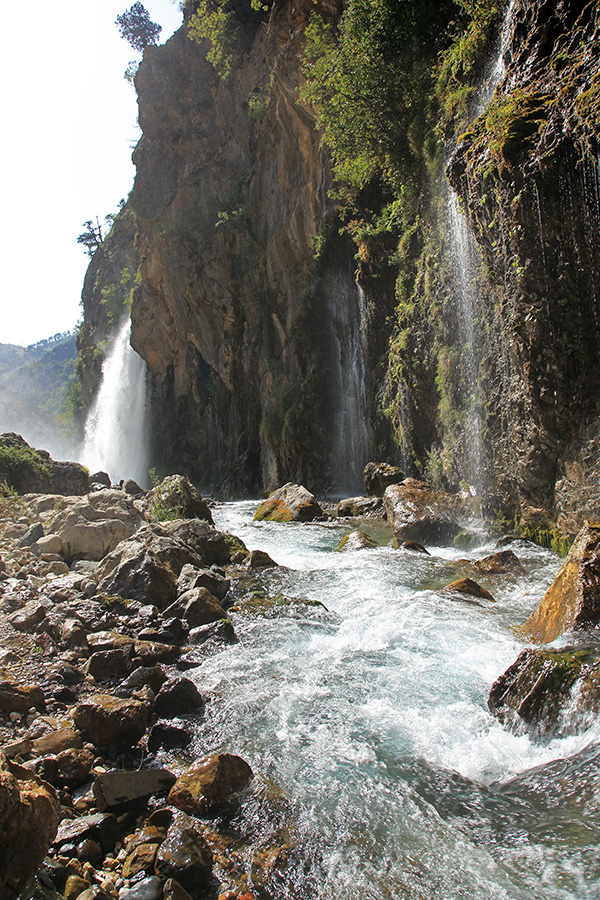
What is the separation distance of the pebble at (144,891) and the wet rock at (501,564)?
6.99 metres

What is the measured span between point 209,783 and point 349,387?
1879cm

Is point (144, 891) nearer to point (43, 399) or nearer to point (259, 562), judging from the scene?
point (259, 562)

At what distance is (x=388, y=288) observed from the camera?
18.1 metres

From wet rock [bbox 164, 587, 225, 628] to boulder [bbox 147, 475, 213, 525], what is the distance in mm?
7635

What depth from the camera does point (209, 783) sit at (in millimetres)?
3490

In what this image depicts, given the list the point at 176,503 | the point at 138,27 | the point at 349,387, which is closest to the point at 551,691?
the point at 176,503

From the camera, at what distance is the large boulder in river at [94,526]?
9.30 metres

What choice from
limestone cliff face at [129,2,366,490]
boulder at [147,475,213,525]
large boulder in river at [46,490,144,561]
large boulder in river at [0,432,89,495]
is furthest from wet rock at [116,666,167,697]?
limestone cliff face at [129,2,366,490]

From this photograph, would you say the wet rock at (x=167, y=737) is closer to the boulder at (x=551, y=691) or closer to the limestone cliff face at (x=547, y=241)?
the boulder at (x=551, y=691)

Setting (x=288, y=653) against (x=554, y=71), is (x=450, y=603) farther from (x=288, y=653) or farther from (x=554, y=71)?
(x=554, y=71)

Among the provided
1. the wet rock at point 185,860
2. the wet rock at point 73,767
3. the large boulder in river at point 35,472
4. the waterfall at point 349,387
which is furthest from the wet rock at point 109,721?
the waterfall at point 349,387

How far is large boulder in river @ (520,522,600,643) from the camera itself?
A: 5133mm

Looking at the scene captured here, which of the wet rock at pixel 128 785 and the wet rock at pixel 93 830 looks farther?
the wet rock at pixel 128 785

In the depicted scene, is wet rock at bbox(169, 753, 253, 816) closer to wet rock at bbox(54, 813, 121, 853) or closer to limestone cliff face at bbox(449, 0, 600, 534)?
wet rock at bbox(54, 813, 121, 853)
